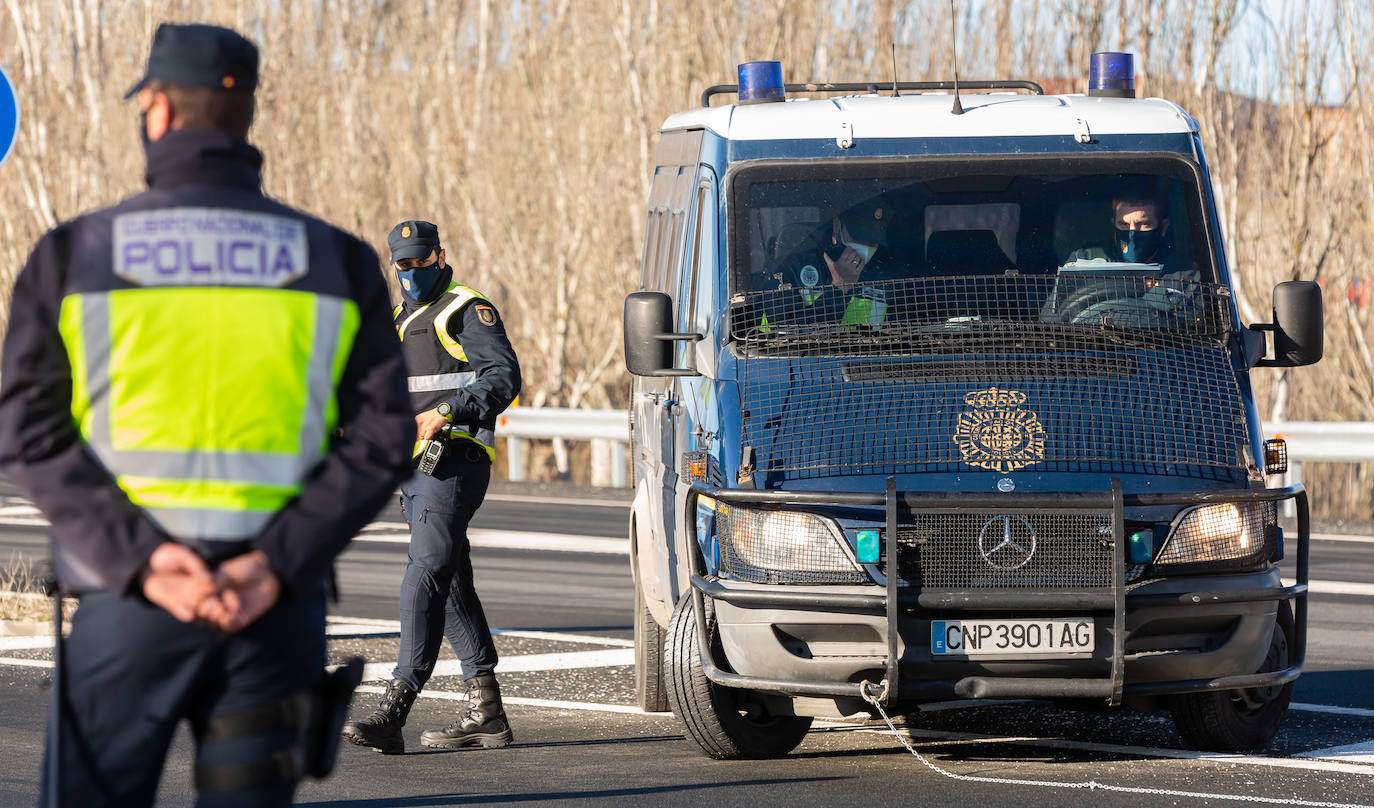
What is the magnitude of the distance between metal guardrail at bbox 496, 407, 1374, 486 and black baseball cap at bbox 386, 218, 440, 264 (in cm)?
979

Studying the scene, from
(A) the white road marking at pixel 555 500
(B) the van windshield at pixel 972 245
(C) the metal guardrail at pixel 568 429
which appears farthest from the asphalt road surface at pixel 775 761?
(C) the metal guardrail at pixel 568 429

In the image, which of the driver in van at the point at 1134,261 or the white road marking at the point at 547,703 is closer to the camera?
the driver in van at the point at 1134,261

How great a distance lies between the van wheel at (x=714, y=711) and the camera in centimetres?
681

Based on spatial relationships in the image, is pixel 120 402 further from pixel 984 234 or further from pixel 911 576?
pixel 984 234

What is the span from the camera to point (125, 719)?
3266 mm

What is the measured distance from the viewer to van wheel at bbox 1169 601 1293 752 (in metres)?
7.14

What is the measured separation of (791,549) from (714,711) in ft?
2.32

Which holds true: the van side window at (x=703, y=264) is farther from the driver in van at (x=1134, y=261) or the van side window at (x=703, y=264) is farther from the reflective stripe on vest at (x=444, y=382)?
the driver in van at (x=1134, y=261)

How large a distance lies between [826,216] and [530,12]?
86.5 ft

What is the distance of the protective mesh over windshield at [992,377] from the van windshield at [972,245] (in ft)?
0.04

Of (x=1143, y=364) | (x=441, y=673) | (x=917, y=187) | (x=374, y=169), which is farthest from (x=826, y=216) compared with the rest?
(x=374, y=169)

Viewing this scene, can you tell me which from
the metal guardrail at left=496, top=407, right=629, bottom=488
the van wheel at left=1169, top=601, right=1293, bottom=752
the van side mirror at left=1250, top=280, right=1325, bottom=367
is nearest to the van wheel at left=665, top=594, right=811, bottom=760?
the van wheel at left=1169, top=601, right=1293, bottom=752

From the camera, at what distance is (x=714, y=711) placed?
6871 millimetres

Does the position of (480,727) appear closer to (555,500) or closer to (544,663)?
(544,663)
